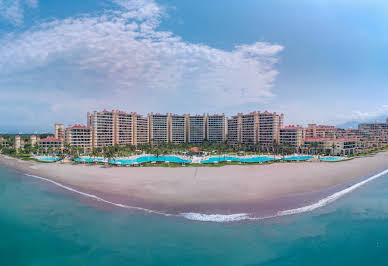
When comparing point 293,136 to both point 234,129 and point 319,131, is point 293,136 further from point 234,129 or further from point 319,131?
point 234,129

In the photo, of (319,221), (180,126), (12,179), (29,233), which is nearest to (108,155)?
(12,179)

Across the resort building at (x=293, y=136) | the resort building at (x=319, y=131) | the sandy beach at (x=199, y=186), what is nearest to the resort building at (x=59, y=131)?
the sandy beach at (x=199, y=186)

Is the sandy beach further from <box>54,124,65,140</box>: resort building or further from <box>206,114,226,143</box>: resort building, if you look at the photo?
<box>206,114,226,143</box>: resort building

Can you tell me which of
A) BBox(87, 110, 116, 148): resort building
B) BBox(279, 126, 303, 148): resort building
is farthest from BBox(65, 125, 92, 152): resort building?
BBox(279, 126, 303, 148): resort building

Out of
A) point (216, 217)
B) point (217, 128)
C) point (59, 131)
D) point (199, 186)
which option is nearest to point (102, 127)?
point (59, 131)

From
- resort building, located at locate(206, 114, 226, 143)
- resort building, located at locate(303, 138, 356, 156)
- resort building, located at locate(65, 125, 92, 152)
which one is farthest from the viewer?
resort building, located at locate(206, 114, 226, 143)

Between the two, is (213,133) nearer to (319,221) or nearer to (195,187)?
(195,187)
